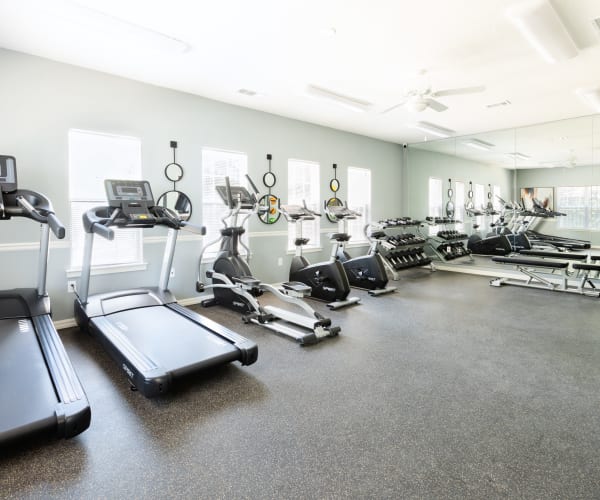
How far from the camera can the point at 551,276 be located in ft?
21.9

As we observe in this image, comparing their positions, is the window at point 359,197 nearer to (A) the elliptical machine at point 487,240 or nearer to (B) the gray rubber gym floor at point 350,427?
(A) the elliptical machine at point 487,240

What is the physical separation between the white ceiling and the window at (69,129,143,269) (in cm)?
82

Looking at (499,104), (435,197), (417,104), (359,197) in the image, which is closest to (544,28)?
(417,104)

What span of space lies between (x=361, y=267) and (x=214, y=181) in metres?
2.74

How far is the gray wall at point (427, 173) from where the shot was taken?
8117mm

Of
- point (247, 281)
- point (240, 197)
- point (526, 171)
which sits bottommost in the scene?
point (247, 281)

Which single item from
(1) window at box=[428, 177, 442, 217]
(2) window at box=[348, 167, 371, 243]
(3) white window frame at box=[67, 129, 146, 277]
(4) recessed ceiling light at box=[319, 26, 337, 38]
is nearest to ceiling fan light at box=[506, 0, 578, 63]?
(4) recessed ceiling light at box=[319, 26, 337, 38]

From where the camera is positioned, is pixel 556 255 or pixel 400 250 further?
pixel 400 250

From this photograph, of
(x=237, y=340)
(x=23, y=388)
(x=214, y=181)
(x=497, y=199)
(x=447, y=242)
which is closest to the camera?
(x=23, y=388)

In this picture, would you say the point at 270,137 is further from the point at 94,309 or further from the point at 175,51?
the point at 94,309

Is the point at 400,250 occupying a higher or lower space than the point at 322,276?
higher

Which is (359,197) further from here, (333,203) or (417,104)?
(417,104)

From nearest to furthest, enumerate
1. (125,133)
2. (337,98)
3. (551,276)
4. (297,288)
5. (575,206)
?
(297,288) < (125,133) < (337,98) < (575,206) < (551,276)

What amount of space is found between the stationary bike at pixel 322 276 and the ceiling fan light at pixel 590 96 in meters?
3.81
